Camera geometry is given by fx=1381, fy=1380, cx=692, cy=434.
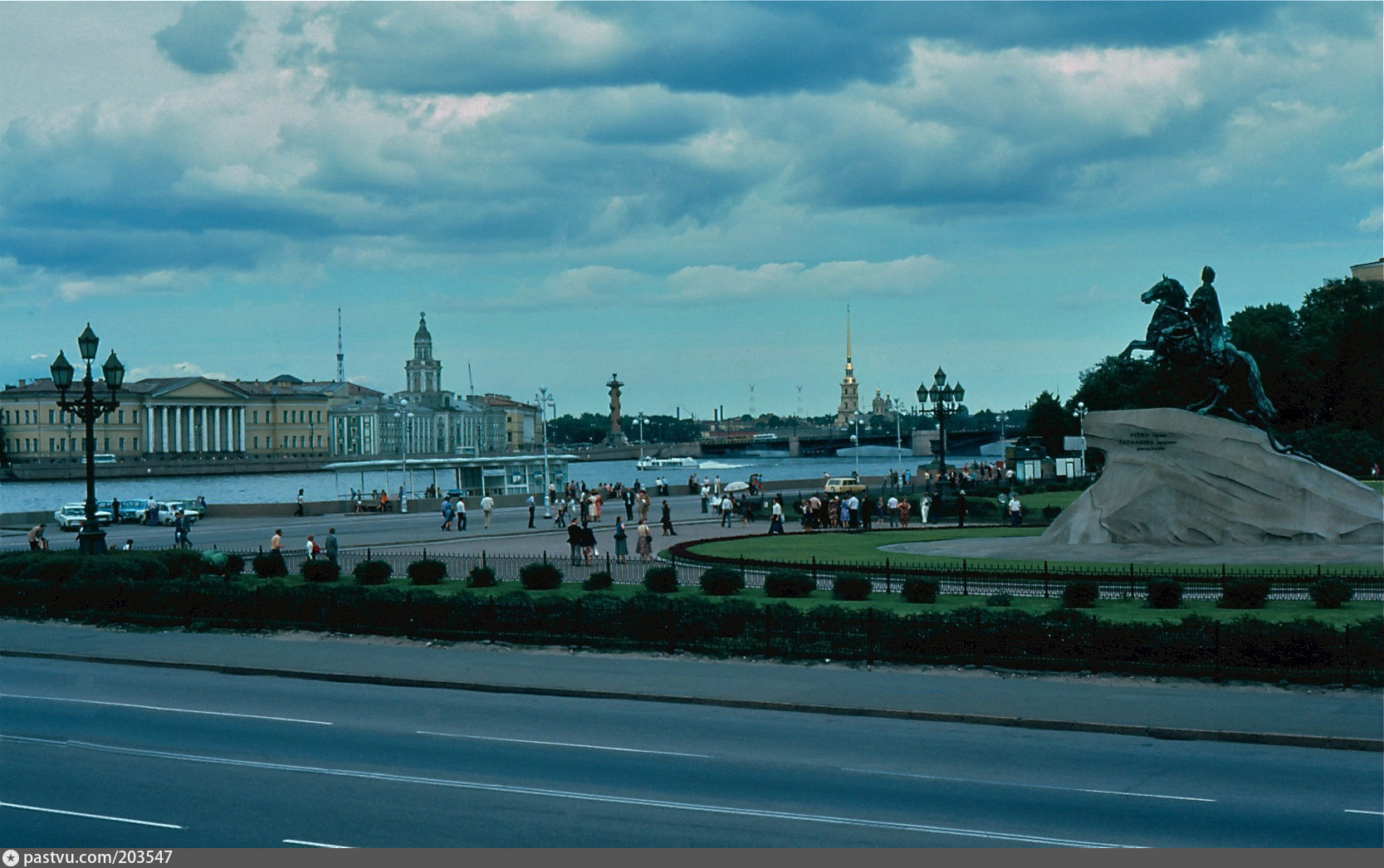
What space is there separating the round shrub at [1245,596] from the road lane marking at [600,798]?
1451cm

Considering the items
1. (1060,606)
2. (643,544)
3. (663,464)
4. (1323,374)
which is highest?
(1323,374)

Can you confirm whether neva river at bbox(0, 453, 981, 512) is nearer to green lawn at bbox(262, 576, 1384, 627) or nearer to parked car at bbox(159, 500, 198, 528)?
parked car at bbox(159, 500, 198, 528)

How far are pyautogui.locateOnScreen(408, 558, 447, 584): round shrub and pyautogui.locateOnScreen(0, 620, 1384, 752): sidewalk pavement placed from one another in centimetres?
653

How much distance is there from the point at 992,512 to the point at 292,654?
1341 inches

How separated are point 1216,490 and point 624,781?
21.4 m

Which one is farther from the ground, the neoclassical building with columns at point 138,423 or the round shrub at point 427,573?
the neoclassical building with columns at point 138,423

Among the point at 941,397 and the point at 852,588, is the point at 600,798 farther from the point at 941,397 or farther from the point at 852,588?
the point at 941,397

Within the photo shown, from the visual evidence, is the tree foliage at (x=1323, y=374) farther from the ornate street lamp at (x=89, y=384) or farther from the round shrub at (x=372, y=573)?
the ornate street lamp at (x=89, y=384)

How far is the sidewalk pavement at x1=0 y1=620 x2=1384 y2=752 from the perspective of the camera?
634 inches

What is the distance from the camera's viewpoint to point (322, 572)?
32250mm

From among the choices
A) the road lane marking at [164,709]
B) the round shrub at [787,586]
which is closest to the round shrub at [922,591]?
the round shrub at [787,586]

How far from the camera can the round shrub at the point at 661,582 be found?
1124 inches

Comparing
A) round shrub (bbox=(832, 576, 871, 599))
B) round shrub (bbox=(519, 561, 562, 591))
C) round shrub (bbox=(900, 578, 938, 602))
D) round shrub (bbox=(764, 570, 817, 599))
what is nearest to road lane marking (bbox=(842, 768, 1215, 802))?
round shrub (bbox=(900, 578, 938, 602))

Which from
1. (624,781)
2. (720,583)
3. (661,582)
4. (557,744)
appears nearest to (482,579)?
(661,582)
